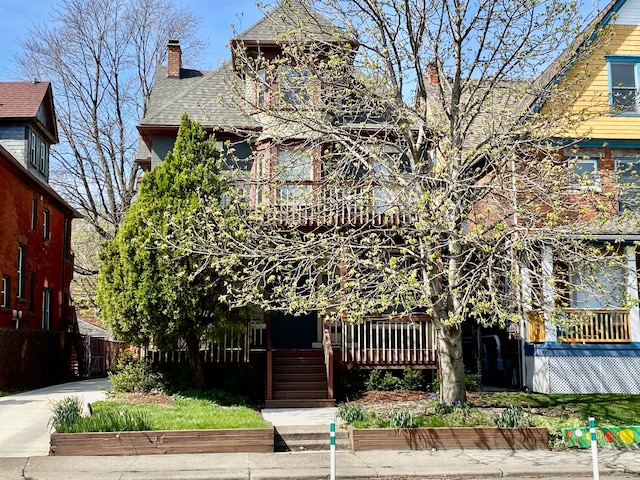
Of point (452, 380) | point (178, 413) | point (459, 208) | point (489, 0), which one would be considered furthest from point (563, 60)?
point (178, 413)

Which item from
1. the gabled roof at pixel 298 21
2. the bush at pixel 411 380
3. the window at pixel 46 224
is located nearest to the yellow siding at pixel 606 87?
the gabled roof at pixel 298 21

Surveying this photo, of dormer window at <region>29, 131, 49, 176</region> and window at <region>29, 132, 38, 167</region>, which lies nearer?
window at <region>29, 132, 38, 167</region>

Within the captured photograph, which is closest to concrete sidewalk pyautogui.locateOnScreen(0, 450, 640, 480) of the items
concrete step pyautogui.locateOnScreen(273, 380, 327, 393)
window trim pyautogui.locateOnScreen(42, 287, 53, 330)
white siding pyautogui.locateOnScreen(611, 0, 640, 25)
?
concrete step pyautogui.locateOnScreen(273, 380, 327, 393)

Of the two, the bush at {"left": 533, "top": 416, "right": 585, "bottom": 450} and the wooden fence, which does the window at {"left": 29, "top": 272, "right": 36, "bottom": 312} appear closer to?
the wooden fence

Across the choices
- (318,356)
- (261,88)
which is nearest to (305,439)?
(318,356)

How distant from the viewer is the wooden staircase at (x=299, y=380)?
53.2 ft

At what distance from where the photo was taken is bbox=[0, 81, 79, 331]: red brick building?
2308cm

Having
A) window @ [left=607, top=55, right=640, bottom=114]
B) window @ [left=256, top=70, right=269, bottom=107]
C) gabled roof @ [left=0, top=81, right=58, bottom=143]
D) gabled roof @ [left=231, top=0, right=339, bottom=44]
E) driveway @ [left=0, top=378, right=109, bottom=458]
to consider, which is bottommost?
driveway @ [left=0, top=378, right=109, bottom=458]

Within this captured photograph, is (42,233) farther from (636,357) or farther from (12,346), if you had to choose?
(636,357)

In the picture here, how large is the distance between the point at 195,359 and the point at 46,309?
1381cm

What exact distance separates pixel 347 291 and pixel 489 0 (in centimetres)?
609

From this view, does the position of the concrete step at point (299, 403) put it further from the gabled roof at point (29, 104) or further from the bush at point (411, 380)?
the gabled roof at point (29, 104)

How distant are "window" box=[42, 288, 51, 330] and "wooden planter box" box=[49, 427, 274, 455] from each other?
17358 millimetres

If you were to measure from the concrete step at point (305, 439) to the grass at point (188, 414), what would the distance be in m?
0.42
